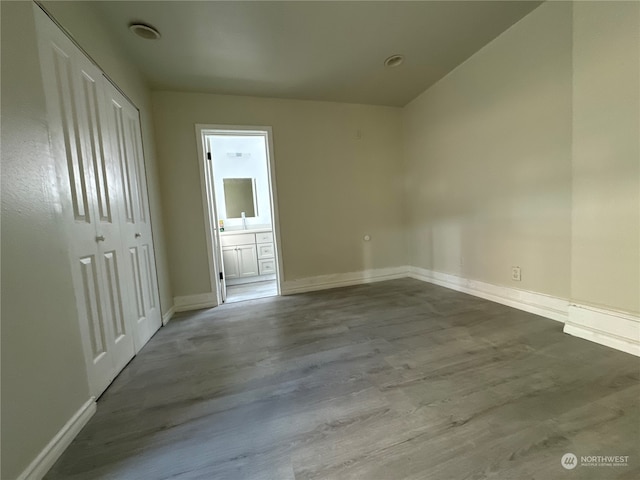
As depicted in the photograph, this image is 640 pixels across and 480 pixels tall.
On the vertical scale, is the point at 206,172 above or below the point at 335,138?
below

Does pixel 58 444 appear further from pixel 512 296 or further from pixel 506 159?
pixel 506 159

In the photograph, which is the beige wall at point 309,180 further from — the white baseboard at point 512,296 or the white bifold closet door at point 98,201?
the white baseboard at point 512,296

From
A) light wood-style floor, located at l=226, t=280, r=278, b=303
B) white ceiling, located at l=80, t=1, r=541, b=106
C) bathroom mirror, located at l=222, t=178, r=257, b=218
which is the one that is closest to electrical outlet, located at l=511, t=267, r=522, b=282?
white ceiling, located at l=80, t=1, r=541, b=106

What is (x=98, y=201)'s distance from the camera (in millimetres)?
1625

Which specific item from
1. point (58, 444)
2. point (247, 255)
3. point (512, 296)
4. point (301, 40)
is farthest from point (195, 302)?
point (512, 296)

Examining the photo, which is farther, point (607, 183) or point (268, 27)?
point (268, 27)

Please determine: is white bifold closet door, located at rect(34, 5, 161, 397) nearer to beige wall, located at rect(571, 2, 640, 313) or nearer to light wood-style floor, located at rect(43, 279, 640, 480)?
light wood-style floor, located at rect(43, 279, 640, 480)

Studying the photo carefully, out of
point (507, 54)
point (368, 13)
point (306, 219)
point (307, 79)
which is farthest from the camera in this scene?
point (306, 219)

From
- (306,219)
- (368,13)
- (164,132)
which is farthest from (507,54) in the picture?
(164,132)

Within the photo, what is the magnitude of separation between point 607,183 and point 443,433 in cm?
193

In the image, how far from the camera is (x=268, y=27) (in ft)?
6.59

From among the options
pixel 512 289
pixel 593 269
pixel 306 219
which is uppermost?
pixel 306 219

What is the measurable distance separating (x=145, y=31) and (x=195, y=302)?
261 cm

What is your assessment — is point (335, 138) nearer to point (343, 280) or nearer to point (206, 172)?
point (206, 172)
